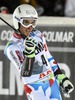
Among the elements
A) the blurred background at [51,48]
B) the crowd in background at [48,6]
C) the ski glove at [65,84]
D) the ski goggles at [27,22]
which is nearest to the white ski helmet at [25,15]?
the ski goggles at [27,22]

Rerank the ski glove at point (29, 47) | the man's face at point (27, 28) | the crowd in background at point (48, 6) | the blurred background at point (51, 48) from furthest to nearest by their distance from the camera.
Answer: the crowd in background at point (48, 6), the blurred background at point (51, 48), the man's face at point (27, 28), the ski glove at point (29, 47)

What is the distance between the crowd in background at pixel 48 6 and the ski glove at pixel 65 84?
168 centimetres

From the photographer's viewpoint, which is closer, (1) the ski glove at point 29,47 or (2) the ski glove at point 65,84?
(1) the ski glove at point 29,47

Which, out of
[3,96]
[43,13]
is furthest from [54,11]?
[3,96]

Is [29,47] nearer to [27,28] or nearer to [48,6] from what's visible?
[27,28]

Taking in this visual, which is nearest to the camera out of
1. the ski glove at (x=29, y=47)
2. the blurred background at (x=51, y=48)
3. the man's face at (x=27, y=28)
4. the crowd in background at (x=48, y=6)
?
the ski glove at (x=29, y=47)

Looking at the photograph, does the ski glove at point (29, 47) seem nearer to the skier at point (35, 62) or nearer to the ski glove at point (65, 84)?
the skier at point (35, 62)

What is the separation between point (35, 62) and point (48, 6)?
2162mm

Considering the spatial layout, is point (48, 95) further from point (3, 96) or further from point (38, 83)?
point (3, 96)

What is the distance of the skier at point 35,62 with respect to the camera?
458cm

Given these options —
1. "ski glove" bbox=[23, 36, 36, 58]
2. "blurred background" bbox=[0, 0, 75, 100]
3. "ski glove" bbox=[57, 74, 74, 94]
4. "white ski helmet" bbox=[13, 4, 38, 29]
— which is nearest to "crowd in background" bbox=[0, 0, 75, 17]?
"blurred background" bbox=[0, 0, 75, 100]

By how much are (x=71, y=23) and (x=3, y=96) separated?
1164mm

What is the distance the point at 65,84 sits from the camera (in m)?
4.59

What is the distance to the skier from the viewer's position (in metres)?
4.58
